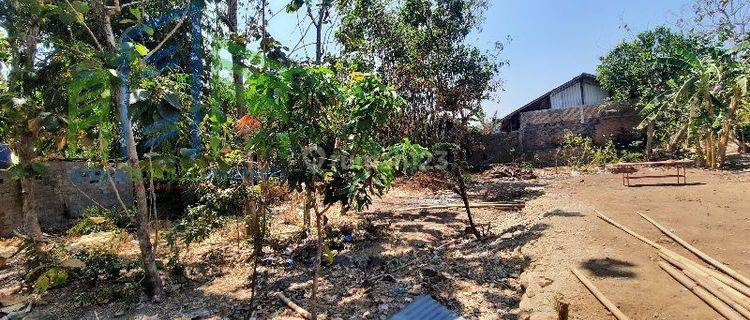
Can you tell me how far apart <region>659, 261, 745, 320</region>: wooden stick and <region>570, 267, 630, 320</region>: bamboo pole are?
2.19 ft

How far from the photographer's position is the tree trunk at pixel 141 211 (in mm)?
4113

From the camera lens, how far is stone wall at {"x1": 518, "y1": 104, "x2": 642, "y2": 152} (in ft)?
54.6

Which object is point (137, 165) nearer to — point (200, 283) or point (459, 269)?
point (200, 283)

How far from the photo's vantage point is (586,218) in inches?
231

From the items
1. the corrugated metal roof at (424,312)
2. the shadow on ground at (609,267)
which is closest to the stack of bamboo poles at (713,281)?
the shadow on ground at (609,267)

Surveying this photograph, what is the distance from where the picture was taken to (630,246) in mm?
4609

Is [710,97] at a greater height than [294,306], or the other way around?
[710,97]

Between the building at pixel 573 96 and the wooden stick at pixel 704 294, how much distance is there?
54.3 feet

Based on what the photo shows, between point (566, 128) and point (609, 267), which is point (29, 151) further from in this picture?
point (566, 128)

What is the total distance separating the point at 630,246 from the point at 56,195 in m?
10.2

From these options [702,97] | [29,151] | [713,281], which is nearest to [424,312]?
[713,281]

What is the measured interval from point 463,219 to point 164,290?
4.96m

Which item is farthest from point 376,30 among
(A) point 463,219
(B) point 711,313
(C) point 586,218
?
(B) point 711,313

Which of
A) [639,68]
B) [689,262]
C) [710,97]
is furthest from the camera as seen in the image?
[639,68]
